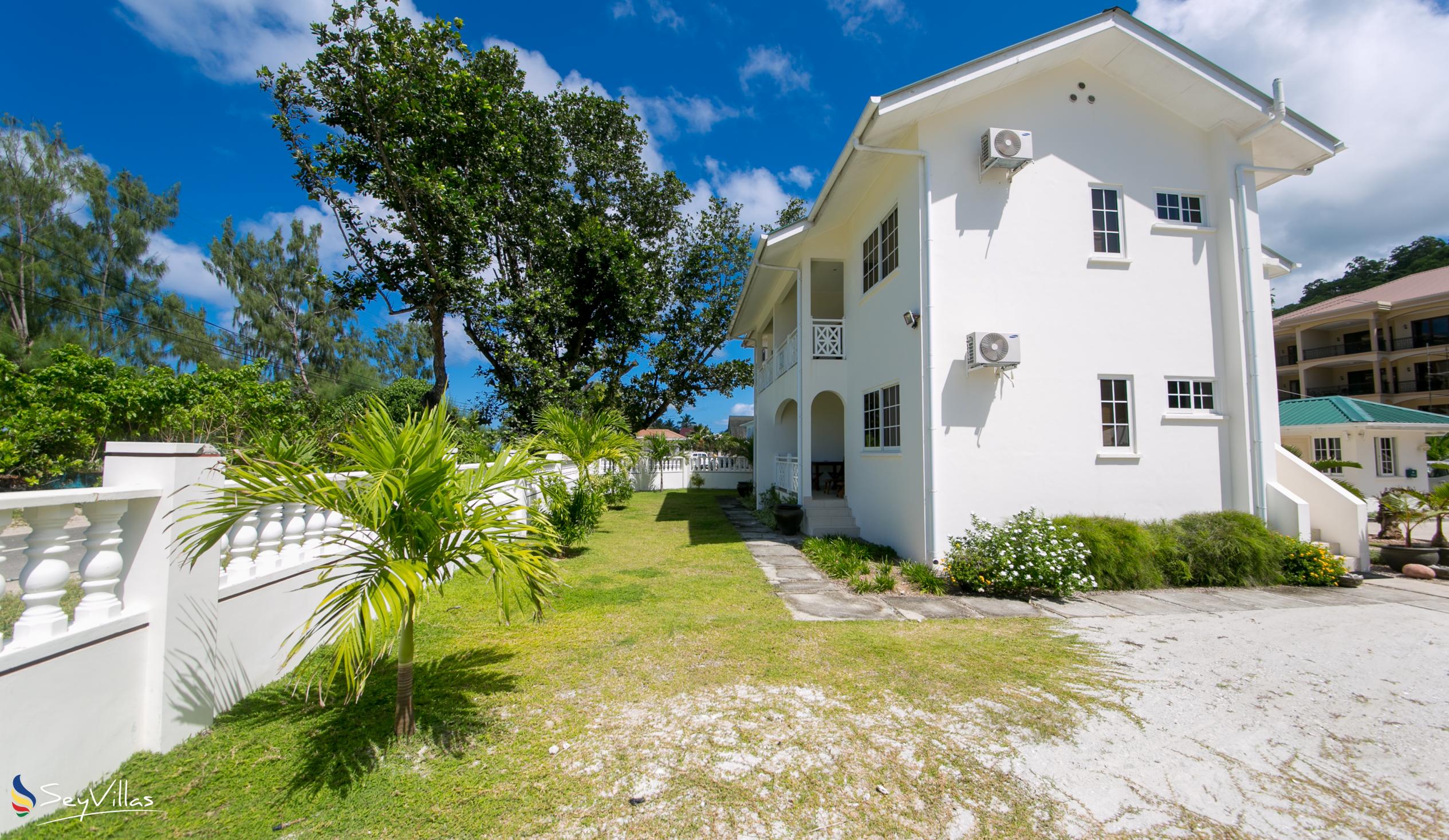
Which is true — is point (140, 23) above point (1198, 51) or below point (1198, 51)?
above

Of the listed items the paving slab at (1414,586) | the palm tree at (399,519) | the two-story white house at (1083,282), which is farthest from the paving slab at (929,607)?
the paving slab at (1414,586)

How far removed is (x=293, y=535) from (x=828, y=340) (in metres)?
9.39

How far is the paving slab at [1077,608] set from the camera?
604 centimetres

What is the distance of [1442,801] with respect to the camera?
2.77 meters

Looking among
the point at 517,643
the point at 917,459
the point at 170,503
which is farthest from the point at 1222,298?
the point at 170,503

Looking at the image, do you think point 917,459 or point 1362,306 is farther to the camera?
point 1362,306

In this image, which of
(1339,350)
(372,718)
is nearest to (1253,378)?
(372,718)

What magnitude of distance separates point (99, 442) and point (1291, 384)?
168 feet

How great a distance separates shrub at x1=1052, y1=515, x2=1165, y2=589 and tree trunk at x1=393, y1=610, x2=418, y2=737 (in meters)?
7.33

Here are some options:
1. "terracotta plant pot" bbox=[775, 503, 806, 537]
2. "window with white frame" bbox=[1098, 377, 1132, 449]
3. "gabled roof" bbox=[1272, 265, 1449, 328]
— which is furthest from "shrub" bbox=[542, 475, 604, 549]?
"gabled roof" bbox=[1272, 265, 1449, 328]

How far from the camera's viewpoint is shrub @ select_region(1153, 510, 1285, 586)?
290 inches

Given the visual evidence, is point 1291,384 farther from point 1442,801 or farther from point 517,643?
point 517,643

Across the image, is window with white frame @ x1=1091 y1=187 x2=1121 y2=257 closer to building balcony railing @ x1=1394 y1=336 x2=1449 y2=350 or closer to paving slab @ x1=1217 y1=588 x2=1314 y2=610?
paving slab @ x1=1217 y1=588 x2=1314 y2=610

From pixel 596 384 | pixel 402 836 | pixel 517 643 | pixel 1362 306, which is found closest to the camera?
pixel 402 836
